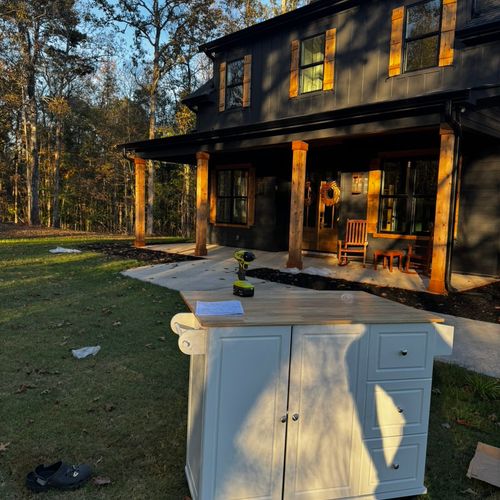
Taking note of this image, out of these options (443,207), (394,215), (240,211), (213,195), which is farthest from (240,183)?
(443,207)

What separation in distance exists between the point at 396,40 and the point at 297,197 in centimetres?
369

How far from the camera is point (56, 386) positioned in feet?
11.1

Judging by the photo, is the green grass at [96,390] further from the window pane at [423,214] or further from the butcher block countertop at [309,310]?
the window pane at [423,214]

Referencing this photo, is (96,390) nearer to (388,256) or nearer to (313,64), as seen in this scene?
(388,256)

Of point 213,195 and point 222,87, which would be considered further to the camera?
point 213,195

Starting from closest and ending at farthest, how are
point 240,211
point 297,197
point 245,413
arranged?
point 245,413
point 297,197
point 240,211

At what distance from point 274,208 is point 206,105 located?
3761mm

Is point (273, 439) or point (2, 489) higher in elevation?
point (273, 439)

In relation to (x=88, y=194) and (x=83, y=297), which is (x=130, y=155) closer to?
(x=83, y=297)

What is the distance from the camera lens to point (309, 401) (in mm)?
2049

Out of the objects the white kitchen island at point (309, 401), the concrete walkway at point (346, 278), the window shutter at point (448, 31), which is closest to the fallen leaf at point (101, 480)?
the white kitchen island at point (309, 401)

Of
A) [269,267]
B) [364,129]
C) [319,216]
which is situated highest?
[364,129]

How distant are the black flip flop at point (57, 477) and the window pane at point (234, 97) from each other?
1090 cm

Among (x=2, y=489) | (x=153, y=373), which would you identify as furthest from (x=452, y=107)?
(x=2, y=489)
